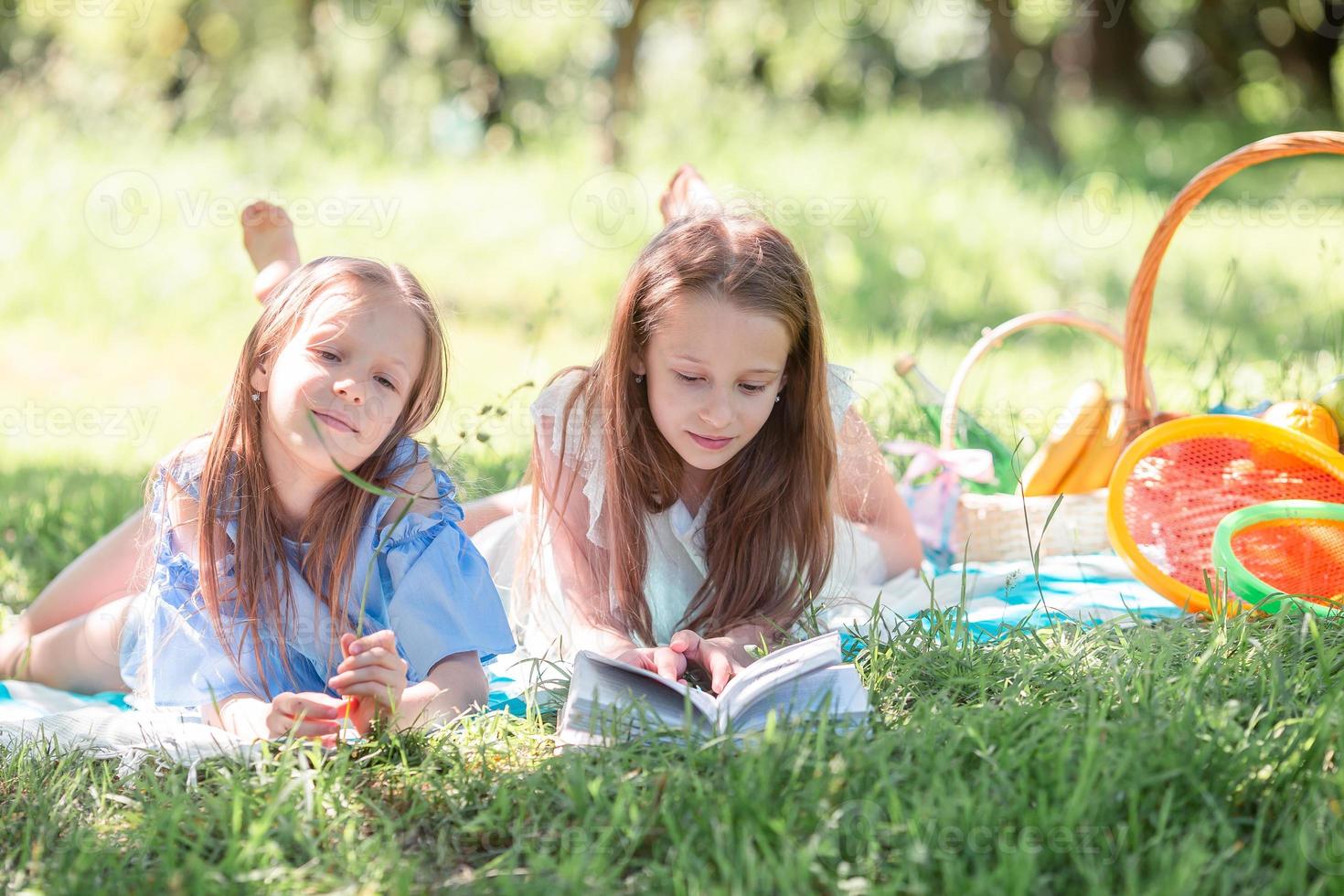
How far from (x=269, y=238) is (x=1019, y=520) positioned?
6.80 feet

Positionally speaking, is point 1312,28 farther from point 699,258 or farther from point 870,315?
point 699,258

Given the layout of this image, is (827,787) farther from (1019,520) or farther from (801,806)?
(1019,520)

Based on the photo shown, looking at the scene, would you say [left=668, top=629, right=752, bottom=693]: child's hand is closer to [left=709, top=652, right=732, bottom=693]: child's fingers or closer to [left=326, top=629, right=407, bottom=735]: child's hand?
[left=709, top=652, right=732, bottom=693]: child's fingers

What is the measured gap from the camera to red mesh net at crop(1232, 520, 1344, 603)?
2740 millimetres

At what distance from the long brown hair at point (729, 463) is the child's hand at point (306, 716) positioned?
0.63 metres

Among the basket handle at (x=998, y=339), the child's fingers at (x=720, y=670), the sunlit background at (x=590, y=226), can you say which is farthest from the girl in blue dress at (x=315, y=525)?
the basket handle at (x=998, y=339)

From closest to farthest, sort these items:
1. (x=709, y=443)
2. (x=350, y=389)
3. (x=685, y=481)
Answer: (x=350, y=389), (x=709, y=443), (x=685, y=481)

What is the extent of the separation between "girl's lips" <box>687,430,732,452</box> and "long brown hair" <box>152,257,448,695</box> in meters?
0.53

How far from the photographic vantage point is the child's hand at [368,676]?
6.68 ft

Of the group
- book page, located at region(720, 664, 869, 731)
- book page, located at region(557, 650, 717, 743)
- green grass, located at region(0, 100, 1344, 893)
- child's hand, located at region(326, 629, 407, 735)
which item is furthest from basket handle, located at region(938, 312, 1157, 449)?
child's hand, located at region(326, 629, 407, 735)

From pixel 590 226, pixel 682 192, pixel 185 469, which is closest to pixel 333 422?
pixel 185 469

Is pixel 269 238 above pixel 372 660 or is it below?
above

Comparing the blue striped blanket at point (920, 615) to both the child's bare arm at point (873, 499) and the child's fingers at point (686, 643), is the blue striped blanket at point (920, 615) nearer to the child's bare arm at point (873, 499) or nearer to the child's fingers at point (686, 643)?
the child's bare arm at point (873, 499)

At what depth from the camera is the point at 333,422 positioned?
7.55 feet
